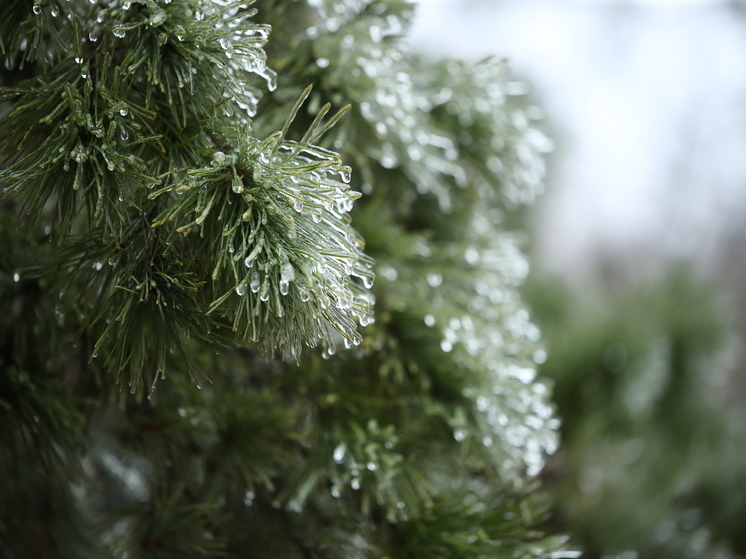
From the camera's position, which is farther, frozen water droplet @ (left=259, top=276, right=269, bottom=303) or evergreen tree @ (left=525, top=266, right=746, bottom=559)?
evergreen tree @ (left=525, top=266, right=746, bottom=559)

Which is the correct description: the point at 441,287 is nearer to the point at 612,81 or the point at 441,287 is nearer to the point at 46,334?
the point at 46,334

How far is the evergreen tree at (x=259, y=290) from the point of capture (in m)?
0.22

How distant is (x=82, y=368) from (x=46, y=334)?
31 millimetres

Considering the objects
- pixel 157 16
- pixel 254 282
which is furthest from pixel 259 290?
pixel 157 16

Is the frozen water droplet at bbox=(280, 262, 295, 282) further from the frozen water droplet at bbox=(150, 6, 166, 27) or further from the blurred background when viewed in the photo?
the blurred background

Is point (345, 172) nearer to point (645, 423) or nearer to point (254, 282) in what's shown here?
point (254, 282)

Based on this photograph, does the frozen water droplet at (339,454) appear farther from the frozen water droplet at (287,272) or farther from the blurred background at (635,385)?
the blurred background at (635,385)

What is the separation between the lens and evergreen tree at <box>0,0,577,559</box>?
0.71 ft

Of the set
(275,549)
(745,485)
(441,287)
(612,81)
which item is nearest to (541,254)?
(745,485)

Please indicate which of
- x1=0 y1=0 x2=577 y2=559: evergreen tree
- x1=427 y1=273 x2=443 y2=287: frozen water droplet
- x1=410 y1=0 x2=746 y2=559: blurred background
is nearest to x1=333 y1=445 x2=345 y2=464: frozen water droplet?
x1=0 y1=0 x2=577 y2=559: evergreen tree

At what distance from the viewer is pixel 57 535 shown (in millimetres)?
374

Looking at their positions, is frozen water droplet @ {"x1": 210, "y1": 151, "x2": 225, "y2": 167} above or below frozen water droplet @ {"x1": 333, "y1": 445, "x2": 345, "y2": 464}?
above

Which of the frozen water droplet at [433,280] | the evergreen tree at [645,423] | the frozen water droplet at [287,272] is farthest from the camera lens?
the evergreen tree at [645,423]

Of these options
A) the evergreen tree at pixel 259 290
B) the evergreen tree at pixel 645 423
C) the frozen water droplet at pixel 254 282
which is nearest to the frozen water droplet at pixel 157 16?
the evergreen tree at pixel 259 290
